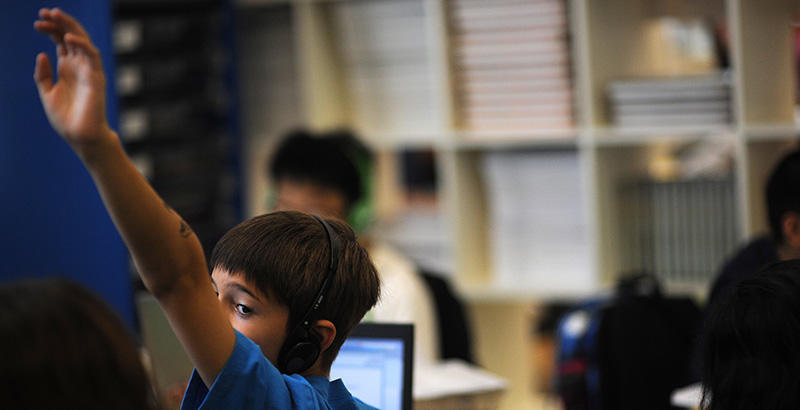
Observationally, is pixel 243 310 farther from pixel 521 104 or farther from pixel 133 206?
pixel 521 104

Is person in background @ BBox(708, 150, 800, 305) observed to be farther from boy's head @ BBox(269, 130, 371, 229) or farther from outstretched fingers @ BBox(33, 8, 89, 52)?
outstretched fingers @ BBox(33, 8, 89, 52)

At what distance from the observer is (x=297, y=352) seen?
105 centimetres

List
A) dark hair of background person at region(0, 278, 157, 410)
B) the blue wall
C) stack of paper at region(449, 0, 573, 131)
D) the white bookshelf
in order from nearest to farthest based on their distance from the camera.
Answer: dark hair of background person at region(0, 278, 157, 410), the blue wall, the white bookshelf, stack of paper at region(449, 0, 573, 131)

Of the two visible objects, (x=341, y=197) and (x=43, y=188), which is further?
(x=43, y=188)

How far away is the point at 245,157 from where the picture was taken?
334 centimetres

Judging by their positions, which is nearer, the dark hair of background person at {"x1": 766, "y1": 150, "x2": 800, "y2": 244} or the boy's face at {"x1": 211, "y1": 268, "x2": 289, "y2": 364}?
the boy's face at {"x1": 211, "y1": 268, "x2": 289, "y2": 364}

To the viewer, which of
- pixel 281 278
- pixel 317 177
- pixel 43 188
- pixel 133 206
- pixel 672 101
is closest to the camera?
pixel 133 206

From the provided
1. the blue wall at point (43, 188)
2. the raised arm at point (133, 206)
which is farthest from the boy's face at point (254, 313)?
the blue wall at point (43, 188)

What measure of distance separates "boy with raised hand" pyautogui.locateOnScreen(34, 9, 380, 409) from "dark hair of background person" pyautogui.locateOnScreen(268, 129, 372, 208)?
105cm

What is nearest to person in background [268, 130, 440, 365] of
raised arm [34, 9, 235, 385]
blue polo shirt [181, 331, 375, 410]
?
blue polo shirt [181, 331, 375, 410]

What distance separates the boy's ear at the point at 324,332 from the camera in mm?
1084

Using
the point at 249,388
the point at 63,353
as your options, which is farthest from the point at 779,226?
the point at 63,353

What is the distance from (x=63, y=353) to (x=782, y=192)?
6.21 ft

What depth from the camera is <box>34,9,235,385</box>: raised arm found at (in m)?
0.80
